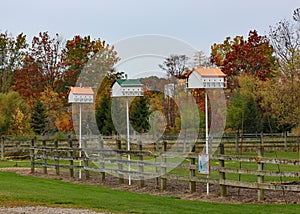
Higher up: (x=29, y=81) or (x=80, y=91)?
(x=29, y=81)

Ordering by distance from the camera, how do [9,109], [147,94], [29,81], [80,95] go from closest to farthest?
[80,95] → [147,94] → [9,109] → [29,81]

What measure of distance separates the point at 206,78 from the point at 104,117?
89.9ft

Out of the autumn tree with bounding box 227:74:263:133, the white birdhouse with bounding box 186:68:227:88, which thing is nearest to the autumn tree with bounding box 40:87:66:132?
the autumn tree with bounding box 227:74:263:133

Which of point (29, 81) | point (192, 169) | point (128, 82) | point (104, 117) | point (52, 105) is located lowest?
point (192, 169)

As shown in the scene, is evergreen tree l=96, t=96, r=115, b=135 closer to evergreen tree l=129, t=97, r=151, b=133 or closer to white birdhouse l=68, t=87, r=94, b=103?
evergreen tree l=129, t=97, r=151, b=133

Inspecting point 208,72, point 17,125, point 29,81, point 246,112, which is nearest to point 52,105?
point 29,81

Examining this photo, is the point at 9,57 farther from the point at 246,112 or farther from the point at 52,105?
the point at 246,112

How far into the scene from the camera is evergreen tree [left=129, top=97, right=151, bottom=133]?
36.0 m

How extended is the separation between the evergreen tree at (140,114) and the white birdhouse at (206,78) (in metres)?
20.5

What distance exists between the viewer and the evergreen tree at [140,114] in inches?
1417

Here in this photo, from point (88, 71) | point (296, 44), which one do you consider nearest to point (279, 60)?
point (296, 44)

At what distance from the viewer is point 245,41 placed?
57719 mm

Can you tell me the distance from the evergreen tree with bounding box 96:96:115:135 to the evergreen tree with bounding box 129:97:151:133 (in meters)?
3.29

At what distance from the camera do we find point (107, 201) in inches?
498
